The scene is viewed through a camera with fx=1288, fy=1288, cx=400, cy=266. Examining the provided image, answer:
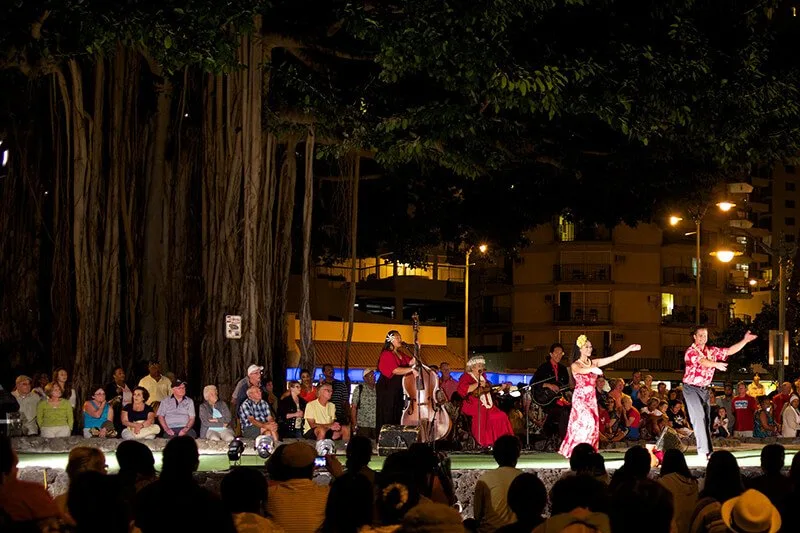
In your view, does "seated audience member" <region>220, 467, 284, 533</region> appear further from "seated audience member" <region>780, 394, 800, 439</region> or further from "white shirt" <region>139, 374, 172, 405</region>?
"seated audience member" <region>780, 394, 800, 439</region>

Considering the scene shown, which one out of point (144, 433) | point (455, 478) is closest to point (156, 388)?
point (144, 433)

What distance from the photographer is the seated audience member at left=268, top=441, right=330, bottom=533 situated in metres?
7.78

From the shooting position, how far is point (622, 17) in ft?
74.2

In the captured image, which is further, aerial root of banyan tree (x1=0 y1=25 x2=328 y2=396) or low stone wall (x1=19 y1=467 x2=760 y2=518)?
aerial root of banyan tree (x1=0 y1=25 x2=328 y2=396)

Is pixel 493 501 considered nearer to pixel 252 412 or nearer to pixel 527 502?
pixel 527 502

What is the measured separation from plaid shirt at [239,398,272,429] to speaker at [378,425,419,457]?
2.09 m

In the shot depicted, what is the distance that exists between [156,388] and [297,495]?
11.8 m

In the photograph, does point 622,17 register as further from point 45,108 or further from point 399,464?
point 399,464

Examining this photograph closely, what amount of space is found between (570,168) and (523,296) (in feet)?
142

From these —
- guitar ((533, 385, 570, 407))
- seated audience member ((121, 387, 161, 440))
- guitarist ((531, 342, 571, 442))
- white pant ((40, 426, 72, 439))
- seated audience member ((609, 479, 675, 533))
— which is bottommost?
white pant ((40, 426, 72, 439))

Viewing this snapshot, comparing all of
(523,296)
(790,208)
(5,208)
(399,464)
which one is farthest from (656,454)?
(790,208)

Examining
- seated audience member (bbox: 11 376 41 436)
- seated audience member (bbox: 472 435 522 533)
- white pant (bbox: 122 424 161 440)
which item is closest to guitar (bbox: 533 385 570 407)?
white pant (bbox: 122 424 161 440)

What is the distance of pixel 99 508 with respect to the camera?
5.75 meters

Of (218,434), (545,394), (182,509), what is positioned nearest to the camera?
(182,509)
